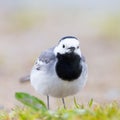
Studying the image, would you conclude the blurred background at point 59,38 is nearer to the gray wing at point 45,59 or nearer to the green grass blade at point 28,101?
the gray wing at point 45,59

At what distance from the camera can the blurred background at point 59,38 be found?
10.3m

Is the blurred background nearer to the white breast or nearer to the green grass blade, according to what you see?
the white breast

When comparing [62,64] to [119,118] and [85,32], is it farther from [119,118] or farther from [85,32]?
[85,32]

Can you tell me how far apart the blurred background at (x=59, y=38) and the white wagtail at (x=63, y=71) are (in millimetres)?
1284

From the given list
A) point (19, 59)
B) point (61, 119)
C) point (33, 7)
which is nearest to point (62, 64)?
point (61, 119)

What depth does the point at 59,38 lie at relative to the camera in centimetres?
1459

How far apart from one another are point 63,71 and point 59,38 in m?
7.56

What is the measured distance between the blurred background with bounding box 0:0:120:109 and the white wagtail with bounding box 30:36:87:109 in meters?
1.28

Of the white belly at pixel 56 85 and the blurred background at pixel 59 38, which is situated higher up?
the blurred background at pixel 59 38

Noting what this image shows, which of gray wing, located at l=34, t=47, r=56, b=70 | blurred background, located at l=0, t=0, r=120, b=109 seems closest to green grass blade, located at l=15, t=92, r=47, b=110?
gray wing, located at l=34, t=47, r=56, b=70

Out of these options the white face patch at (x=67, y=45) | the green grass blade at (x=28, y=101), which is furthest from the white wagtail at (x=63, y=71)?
the green grass blade at (x=28, y=101)

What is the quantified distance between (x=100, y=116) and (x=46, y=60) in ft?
4.84

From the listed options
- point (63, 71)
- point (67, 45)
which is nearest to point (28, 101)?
point (63, 71)

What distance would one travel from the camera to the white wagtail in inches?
276
